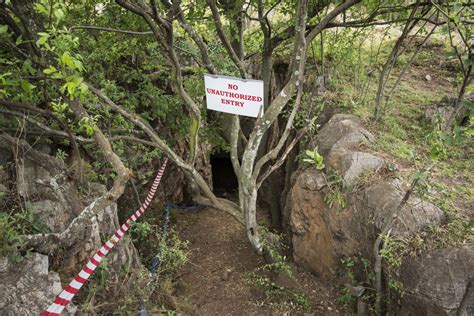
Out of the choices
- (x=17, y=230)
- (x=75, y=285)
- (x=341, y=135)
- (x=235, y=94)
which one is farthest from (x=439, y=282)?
(x=17, y=230)

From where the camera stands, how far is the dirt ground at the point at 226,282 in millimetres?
4477

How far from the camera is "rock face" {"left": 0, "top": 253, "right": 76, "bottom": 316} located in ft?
9.39

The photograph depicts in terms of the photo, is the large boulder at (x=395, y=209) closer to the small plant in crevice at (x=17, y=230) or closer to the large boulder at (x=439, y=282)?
the large boulder at (x=439, y=282)

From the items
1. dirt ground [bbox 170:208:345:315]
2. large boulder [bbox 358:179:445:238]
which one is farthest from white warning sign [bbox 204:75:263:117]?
dirt ground [bbox 170:208:345:315]

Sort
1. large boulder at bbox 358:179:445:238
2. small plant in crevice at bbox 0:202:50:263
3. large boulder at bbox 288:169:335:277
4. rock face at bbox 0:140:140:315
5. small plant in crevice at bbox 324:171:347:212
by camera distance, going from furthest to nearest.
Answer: large boulder at bbox 288:169:335:277 < small plant in crevice at bbox 324:171:347:212 < large boulder at bbox 358:179:445:238 < small plant in crevice at bbox 0:202:50:263 < rock face at bbox 0:140:140:315

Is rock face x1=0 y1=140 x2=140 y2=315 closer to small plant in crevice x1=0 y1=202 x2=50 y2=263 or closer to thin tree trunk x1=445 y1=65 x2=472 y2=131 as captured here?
small plant in crevice x1=0 y1=202 x2=50 y2=263

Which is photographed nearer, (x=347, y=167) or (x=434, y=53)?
(x=347, y=167)

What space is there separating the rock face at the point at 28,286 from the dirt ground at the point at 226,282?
1860 mm

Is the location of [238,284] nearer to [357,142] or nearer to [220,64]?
[357,142]

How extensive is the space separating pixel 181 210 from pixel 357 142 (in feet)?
15.3

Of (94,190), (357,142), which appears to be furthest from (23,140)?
(357,142)

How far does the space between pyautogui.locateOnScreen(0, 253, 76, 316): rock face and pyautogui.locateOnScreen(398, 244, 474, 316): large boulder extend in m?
3.31

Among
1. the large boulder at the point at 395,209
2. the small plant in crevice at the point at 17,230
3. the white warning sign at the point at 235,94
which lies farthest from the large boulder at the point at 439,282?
the small plant in crevice at the point at 17,230

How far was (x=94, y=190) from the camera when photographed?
448 centimetres
